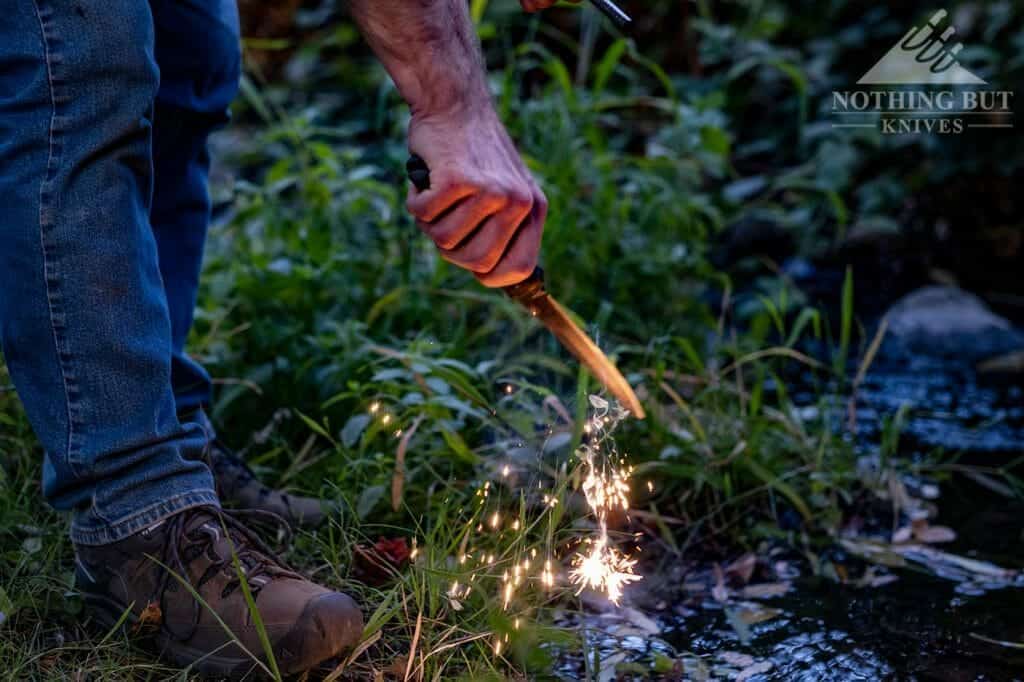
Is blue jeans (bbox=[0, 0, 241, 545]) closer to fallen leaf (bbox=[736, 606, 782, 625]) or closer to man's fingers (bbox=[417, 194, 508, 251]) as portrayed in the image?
man's fingers (bbox=[417, 194, 508, 251])

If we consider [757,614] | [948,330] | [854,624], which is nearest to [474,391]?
[757,614]

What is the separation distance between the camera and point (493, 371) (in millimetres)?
2412

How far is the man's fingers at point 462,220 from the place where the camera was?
1.48 m

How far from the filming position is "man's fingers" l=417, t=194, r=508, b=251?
4.86ft

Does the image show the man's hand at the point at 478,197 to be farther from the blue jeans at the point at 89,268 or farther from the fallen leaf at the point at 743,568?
the fallen leaf at the point at 743,568

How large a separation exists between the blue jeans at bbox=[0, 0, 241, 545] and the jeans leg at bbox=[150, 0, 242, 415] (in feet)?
1.24

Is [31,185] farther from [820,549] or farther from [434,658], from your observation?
[820,549]

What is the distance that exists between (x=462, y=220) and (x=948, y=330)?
7.07ft

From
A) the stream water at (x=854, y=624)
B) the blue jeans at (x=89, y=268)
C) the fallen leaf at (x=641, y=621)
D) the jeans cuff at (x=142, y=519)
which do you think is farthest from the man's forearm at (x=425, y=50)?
the fallen leaf at (x=641, y=621)

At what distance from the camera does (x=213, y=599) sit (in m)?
1.51

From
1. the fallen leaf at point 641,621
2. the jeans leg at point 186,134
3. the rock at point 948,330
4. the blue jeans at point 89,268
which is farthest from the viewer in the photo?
the rock at point 948,330

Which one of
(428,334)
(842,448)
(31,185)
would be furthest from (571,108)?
(31,185)

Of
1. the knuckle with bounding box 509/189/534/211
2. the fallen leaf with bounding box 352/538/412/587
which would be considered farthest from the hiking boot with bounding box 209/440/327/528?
the knuckle with bounding box 509/189/534/211

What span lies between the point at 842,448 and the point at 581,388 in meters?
0.70
